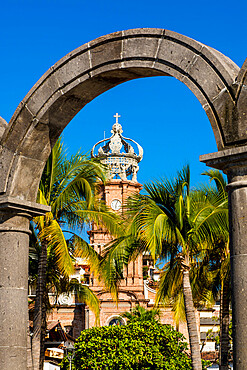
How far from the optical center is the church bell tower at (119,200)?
45062 millimetres

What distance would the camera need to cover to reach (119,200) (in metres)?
49.5

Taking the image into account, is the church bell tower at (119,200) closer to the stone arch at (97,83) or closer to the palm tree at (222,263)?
the palm tree at (222,263)

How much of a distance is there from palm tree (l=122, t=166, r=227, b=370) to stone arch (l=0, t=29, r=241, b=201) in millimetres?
4413

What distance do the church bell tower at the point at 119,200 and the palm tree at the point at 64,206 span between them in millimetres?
31830

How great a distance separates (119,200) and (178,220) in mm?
38134

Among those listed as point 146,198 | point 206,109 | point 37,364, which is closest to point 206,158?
point 206,109

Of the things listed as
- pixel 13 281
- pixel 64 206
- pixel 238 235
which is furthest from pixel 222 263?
pixel 238 235

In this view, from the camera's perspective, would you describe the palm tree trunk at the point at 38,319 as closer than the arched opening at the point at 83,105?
No

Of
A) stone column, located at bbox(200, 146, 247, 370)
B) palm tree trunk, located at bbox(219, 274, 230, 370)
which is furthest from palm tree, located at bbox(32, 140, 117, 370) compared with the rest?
stone column, located at bbox(200, 146, 247, 370)

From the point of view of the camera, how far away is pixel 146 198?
1138cm

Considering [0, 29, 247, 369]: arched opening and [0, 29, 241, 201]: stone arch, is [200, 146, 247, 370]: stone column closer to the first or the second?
[0, 29, 247, 369]: arched opening

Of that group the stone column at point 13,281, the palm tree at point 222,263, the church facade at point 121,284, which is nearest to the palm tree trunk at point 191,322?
the palm tree at point 222,263

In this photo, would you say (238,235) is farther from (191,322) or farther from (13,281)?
(191,322)

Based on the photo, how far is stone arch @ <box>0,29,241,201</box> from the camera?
5.24m
